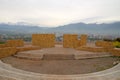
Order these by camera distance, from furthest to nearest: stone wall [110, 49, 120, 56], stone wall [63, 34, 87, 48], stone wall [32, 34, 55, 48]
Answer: stone wall [63, 34, 87, 48], stone wall [32, 34, 55, 48], stone wall [110, 49, 120, 56]

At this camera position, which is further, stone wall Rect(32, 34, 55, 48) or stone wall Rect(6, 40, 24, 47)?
stone wall Rect(32, 34, 55, 48)

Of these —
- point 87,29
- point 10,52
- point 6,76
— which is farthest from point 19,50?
point 87,29

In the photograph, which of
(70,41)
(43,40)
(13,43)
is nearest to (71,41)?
(70,41)

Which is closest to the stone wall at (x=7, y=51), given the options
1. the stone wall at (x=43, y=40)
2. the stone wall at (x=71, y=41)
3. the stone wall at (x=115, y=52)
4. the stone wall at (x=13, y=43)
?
the stone wall at (x=13, y=43)

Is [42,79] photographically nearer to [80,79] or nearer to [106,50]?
[80,79]

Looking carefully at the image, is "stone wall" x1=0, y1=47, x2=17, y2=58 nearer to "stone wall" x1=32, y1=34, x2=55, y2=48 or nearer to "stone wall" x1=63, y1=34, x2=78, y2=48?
"stone wall" x1=32, y1=34, x2=55, y2=48

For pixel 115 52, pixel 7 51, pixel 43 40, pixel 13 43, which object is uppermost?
pixel 43 40

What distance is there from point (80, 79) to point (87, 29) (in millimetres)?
124663

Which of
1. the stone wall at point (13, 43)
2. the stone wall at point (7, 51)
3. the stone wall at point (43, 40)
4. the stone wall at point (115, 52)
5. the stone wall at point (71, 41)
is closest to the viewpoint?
the stone wall at point (7, 51)

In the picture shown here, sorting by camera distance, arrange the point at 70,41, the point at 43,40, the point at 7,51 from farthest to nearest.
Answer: the point at 70,41
the point at 43,40
the point at 7,51

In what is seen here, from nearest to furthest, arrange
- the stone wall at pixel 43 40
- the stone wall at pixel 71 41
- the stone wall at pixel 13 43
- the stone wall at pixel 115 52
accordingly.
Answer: the stone wall at pixel 115 52 < the stone wall at pixel 13 43 < the stone wall at pixel 43 40 < the stone wall at pixel 71 41

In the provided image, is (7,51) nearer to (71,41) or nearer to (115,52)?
(71,41)

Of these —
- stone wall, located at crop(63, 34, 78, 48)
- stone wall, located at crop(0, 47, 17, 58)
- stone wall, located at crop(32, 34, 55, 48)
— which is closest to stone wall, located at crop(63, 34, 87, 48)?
stone wall, located at crop(63, 34, 78, 48)

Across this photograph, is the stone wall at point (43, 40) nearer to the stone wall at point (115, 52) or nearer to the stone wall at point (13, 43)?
the stone wall at point (13, 43)
